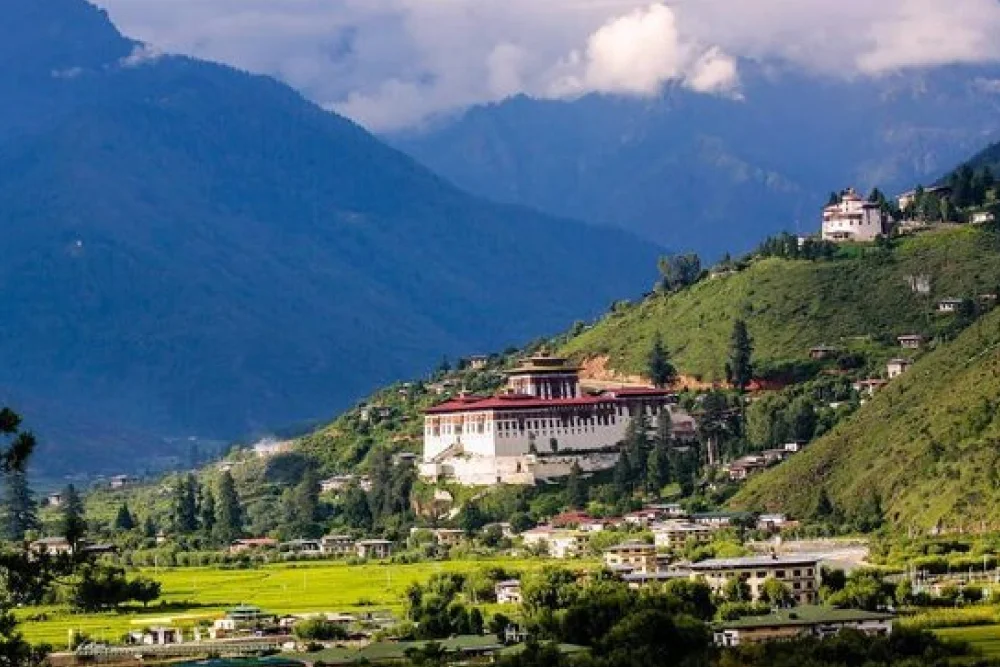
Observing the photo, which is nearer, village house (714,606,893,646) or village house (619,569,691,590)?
village house (714,606,893,646)

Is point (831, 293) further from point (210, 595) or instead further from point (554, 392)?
point (210, 595)

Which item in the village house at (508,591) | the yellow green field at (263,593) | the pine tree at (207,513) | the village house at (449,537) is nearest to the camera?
the village house at (508,591)

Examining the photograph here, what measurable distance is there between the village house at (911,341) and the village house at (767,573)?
51.2 meters

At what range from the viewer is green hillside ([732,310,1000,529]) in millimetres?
118125

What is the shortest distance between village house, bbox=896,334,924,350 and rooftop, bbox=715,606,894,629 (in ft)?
214

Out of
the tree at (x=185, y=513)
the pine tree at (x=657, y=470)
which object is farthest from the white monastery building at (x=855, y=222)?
the tree at (x=185, y=513)

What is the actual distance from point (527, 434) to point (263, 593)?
35.9 m

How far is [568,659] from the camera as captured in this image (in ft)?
254

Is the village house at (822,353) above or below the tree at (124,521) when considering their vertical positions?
above

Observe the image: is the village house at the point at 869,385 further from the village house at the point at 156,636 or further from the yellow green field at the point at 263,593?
the village house at the point at 156,636

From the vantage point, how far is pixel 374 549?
5615 inches

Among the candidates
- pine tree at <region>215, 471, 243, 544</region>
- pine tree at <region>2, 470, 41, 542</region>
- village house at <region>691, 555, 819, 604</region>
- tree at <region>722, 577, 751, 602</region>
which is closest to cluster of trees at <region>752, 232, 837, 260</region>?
pine tree at <region>215, 471, 243, 544</region>

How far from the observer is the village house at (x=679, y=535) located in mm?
122938

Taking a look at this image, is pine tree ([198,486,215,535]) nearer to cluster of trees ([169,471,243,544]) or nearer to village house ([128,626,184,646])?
cluster of trees ([169,471,243,544])
